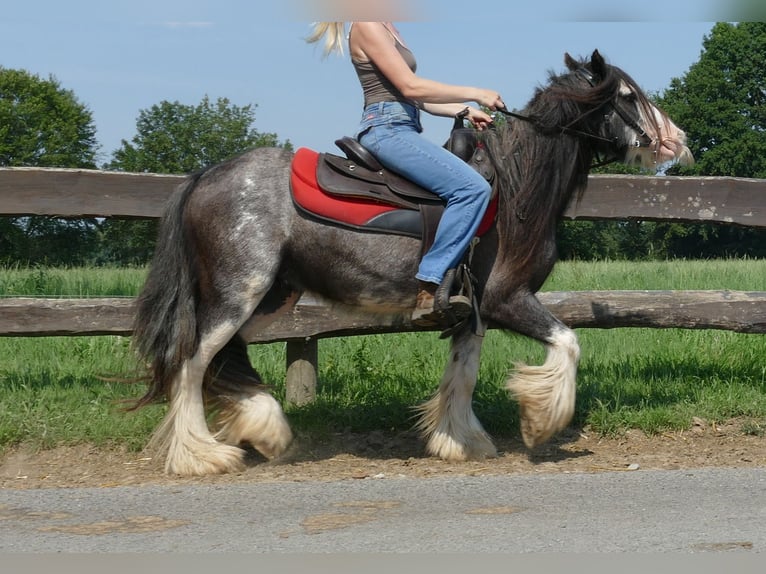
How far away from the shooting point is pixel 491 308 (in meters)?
5.38

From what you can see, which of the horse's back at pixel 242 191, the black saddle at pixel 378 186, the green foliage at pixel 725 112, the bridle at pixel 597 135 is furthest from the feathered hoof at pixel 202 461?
the green foliage at pixel 725 112

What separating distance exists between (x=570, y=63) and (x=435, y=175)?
1.21 m

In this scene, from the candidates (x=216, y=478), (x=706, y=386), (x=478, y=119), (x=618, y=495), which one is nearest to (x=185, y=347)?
(x=216, y=478)

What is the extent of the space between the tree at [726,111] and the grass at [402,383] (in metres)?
43.8

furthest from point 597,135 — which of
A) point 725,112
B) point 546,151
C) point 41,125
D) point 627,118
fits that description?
point 725,112

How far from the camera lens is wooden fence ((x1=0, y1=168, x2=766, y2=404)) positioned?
6.17m

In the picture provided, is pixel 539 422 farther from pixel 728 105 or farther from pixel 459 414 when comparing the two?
A: pixel 728 105

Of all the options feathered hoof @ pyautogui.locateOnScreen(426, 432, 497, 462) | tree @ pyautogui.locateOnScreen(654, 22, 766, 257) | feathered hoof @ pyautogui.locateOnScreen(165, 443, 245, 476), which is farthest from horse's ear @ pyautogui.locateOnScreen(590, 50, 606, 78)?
tree @ pyautogui.locateOnScreen(654, 22, 766, 257)

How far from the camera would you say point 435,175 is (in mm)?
5223

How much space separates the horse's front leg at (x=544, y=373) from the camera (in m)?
5.27

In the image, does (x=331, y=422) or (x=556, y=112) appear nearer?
(x=556, y=112)

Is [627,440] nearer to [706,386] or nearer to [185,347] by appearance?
[706,386]

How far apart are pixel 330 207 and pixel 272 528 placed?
197cm

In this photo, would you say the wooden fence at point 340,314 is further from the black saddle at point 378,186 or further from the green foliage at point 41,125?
the green foliage at point 41,125
